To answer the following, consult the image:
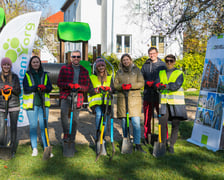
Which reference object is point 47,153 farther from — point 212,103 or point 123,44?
point 123,44

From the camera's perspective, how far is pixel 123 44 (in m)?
20.4

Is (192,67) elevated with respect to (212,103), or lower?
elevated

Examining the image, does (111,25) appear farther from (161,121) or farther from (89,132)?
(161,121)

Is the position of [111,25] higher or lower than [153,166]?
higher

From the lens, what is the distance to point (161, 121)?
4.99 m

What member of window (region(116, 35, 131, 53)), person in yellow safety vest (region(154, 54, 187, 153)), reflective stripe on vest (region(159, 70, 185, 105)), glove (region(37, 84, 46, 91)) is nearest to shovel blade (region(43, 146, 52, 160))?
glove (region(37, 84, 46, 91))

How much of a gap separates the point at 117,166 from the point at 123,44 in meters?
16.8

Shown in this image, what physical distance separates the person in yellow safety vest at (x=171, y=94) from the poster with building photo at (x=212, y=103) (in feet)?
3.38

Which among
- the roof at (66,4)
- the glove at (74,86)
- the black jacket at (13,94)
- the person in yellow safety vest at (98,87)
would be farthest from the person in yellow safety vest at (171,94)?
the roof at (66,4)

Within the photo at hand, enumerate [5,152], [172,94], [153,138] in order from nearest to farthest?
[5,152] < [172,94] < [153,138]

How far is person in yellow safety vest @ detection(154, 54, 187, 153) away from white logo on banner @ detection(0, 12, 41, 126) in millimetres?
2769

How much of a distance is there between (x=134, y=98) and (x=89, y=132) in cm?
225

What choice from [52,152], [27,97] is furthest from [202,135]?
[27,97]

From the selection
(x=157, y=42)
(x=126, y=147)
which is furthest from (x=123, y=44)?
(x=126, y=147)
